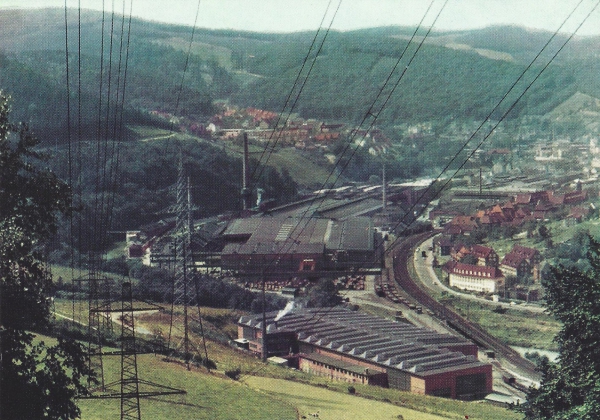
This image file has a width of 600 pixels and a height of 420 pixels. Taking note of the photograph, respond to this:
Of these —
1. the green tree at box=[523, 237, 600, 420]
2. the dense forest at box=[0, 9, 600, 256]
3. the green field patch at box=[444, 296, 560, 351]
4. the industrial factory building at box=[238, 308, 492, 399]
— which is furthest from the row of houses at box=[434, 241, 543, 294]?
the green tree at box=[523, 237, 600, 420]

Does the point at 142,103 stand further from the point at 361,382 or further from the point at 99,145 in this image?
the point at 361,382

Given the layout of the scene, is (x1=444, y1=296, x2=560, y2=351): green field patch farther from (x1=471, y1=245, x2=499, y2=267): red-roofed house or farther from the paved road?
(x1=471, y1=245, x2=499, y2=267): red-roofed house

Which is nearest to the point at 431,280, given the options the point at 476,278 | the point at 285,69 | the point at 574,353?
the point at 476,278

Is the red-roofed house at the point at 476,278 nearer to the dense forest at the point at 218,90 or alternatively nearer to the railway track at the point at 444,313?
the railway track at the point at 444,313

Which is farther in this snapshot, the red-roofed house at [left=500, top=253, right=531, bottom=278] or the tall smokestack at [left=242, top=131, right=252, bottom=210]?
A: the tall smokestack at [left=242, top=131, right=252, bottom=210]

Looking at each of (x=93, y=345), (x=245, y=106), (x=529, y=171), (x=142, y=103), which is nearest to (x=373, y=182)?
(x=529, y=171)
